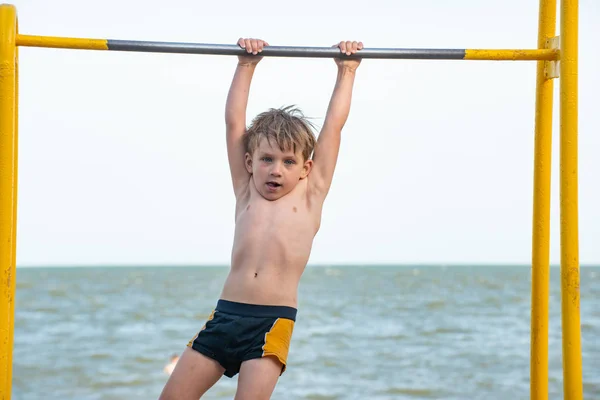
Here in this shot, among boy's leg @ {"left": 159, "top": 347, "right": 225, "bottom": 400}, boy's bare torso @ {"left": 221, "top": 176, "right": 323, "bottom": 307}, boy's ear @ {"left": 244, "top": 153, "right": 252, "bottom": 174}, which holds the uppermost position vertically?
boy's ear @ {"left": 244, "top": 153, "right": 252, "bottom": 174}

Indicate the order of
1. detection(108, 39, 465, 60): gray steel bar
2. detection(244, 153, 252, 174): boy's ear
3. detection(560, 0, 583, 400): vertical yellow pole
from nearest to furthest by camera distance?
detection(560, 0, 583, 400): vertical yellow pole → detection(108, 39, 465, 60): gray steel bar → detection(244, 153, 252, 174): boy's ear

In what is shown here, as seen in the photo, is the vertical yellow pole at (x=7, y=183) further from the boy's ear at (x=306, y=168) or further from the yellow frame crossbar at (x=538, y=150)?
the boy's ear at (x=306, y=168)

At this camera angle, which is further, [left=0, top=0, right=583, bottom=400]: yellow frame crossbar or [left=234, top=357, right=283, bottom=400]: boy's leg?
[left=234, top=357, right=283, bottom=400]: boy's leg

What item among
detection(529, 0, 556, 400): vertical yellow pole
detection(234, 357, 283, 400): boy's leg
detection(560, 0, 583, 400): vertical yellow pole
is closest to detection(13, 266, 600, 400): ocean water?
detection(529, 0, 556, 400): vertical yellow pole

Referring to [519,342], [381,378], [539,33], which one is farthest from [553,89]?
[519,342]

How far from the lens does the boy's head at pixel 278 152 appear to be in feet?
9.39

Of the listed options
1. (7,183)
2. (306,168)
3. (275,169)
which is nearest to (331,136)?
(306,168)

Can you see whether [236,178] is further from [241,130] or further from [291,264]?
[291,264]

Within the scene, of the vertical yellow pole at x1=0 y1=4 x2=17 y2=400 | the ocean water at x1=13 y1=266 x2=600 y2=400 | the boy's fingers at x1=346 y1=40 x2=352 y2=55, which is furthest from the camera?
the ocean water at x1=13 y1=266 x2=600 y2=400

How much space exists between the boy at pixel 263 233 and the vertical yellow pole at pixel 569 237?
774 millimetres

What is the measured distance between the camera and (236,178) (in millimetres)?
3014

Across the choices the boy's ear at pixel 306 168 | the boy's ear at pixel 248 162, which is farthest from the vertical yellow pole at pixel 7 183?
the boy's ear at pixel 306 168

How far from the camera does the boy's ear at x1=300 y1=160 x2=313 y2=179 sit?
296 cm

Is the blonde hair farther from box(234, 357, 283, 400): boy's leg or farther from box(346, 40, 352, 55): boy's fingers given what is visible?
box(234, 357, 283, 400): boy's leg
